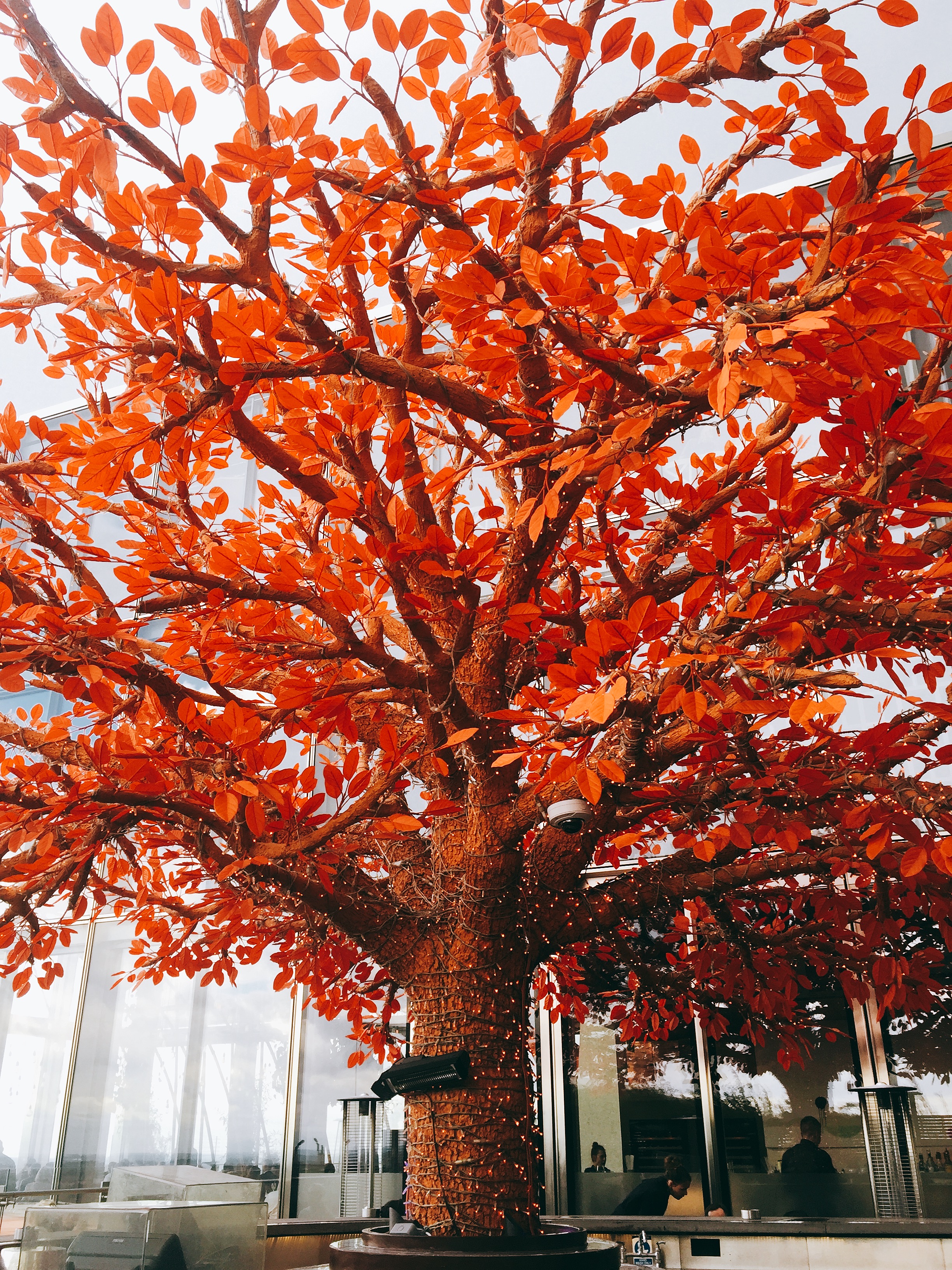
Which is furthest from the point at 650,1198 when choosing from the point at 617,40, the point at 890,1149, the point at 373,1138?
the point at 617,40

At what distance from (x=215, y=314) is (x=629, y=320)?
74 centimetres

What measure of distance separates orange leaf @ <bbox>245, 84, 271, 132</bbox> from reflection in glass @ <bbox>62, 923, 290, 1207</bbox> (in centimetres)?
555

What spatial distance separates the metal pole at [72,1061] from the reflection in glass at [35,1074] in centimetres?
3

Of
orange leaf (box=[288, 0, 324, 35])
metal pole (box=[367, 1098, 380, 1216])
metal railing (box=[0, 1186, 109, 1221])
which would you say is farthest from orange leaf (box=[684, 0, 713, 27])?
metal pole (box=[367, 1098, 380, 1216])

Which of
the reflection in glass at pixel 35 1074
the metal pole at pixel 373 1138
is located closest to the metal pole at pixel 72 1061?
the reflection in glass at pixel 35 1074

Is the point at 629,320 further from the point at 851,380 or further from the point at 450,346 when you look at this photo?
the point at 450,346

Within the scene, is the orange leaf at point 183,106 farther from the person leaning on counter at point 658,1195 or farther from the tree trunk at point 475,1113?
the person leaning on counter at point 658,1195

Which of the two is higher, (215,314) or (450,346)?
(450,346)

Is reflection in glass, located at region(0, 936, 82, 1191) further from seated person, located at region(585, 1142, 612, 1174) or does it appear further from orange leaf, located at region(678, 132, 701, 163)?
orange leaf, located at region(678, 132, 701, 163)

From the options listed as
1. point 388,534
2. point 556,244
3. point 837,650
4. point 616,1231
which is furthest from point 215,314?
point 616,1231

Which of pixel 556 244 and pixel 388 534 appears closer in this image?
pixel 388 534

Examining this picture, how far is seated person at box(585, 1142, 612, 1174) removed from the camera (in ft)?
15.9

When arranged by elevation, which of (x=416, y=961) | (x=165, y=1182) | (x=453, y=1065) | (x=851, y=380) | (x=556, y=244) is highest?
(x=556, y=244)

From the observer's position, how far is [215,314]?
1.63 meters
